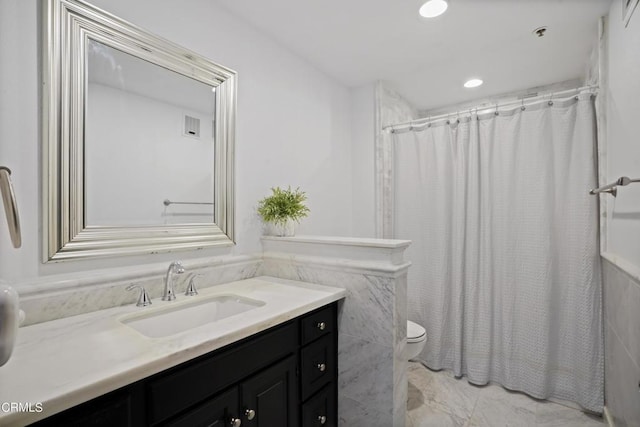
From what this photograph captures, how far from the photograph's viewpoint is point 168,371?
34.0 inches

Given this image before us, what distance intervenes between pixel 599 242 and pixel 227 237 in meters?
2.17

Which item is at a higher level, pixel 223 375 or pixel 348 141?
pixel 348 141

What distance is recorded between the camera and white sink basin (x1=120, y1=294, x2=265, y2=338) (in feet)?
3.94

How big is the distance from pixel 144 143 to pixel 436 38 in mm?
→ 1883

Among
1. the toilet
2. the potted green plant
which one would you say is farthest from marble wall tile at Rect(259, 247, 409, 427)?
the potted green plant

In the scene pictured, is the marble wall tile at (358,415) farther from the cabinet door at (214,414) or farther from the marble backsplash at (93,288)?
the marble backsplash at (93,288)

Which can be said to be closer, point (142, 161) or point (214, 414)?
point (214, 414)

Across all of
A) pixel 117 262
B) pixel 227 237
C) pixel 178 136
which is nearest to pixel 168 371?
pixel 117 262

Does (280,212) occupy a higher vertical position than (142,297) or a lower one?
higher

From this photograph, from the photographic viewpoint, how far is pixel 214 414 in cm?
95

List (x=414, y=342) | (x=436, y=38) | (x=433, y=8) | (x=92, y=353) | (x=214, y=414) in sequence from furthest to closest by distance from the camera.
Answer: (x=436, y=38)
(x=414, y=342)
(x=433, y=8)
(x=214, y=414)
(x=92, y=353)

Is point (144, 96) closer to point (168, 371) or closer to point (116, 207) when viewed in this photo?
point (116, 207)

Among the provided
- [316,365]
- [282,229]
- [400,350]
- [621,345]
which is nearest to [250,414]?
[316,365]

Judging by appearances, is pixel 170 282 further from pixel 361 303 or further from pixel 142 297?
pixel 361 303
